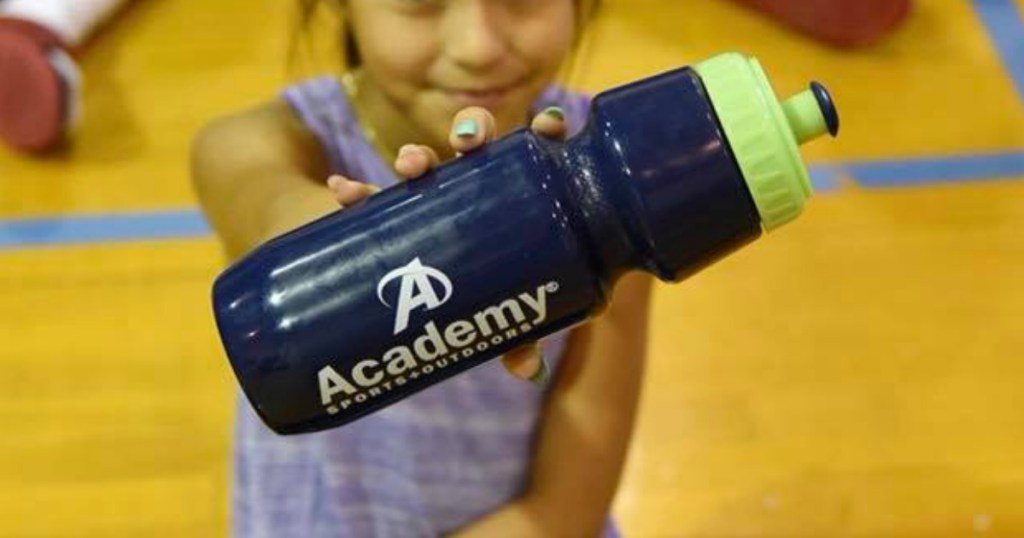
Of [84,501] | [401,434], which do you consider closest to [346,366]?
[401,434]

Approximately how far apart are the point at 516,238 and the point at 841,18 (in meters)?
1.08

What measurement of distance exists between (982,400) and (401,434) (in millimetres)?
577

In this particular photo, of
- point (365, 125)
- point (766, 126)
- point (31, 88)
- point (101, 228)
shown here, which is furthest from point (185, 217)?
point (766, 126)

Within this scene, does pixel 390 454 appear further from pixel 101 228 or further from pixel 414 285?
pixel 101 228

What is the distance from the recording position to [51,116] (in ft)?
4.25

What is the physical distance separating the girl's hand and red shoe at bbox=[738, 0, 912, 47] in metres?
1.00

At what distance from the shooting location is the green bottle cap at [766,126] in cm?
45

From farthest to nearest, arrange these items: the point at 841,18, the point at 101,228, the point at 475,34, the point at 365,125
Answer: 1. the point at 841,18
2. the point at 101,228
3. the point at 365,125
4. the point at 475,34

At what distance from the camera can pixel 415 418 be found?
812 mm

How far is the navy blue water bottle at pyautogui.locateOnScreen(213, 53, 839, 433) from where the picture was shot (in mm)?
458

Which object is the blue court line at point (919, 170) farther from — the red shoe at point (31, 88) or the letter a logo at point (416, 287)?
the letter a logo at point (416, 287)

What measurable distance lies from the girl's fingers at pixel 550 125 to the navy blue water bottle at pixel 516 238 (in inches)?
1.1

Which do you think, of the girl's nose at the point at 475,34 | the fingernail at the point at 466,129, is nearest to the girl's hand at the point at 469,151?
the fingernail at the point at 466,129

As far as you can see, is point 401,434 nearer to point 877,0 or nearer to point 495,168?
point 495,168
